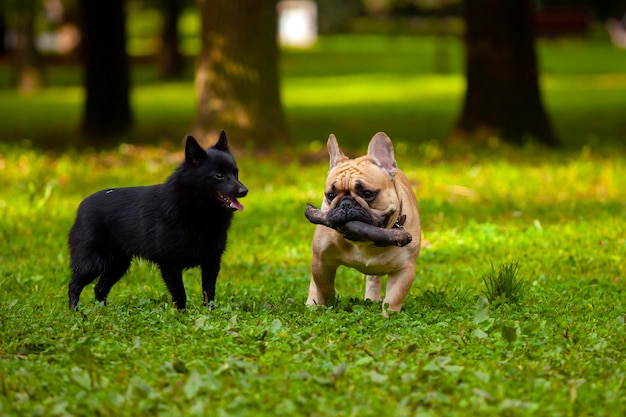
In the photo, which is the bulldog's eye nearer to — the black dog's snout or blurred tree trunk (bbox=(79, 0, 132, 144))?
the black dog's snout

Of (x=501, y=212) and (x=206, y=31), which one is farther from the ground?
(x=206, y=31)

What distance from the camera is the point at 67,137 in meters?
19.1

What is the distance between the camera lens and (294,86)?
35250 millimetres

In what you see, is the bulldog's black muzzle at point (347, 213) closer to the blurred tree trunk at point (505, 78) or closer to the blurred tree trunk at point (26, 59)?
the blurred tree trunk at point (505, 78)

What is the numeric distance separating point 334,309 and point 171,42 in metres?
33.8

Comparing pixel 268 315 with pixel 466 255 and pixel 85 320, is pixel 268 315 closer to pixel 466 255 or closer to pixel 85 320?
pixel 85 320

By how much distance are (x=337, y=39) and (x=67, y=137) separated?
46.2 m

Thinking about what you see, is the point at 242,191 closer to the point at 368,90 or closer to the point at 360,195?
the point at 360,195

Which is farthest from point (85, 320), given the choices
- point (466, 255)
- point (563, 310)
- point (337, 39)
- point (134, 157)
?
point (337, 39)

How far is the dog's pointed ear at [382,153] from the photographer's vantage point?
23.1 ft

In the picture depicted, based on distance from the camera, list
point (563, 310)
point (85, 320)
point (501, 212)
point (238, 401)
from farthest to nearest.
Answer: point (501, 212) < point (563, 310) < point (85, 320) < point (238, 401)

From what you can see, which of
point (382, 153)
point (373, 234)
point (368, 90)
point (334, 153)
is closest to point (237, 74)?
point (334, 153)

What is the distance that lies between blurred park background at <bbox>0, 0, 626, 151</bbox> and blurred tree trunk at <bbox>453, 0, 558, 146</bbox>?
0.02 m

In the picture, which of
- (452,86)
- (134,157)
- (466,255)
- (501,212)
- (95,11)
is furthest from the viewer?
(452,86)
